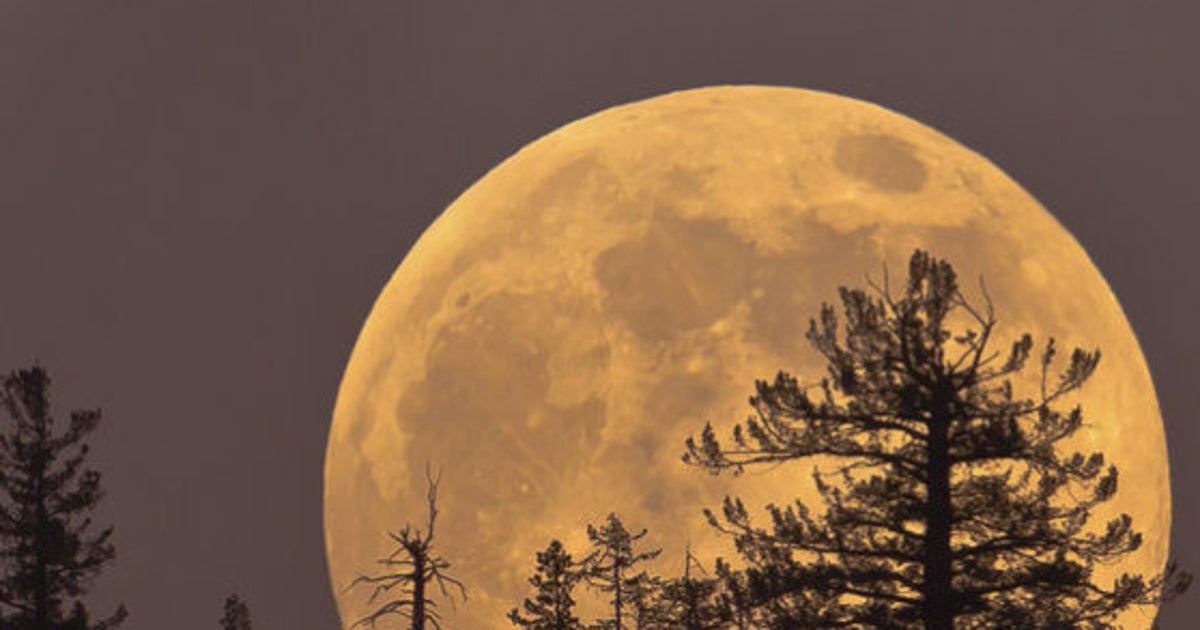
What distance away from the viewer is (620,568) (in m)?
30.4

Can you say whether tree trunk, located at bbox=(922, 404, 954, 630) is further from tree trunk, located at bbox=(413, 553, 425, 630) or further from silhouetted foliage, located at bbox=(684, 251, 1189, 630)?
tree trunk, located at bbox=(413, 553, 425, 630)

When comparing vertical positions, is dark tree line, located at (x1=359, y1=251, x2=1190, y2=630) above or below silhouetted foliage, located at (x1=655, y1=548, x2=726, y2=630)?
below

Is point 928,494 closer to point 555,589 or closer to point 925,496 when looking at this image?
point 925,496

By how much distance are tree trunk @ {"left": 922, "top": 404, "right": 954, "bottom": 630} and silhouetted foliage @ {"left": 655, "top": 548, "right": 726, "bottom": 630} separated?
201 inches

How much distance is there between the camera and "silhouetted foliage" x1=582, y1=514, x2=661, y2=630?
30.3 meters

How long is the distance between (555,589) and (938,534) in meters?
11.2

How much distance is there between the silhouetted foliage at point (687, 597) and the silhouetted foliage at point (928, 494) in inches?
166

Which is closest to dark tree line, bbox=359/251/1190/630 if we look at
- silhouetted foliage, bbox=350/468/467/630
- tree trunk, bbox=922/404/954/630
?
tree trunk, bbox=922/404/954/630

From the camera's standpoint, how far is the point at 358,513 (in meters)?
36.0

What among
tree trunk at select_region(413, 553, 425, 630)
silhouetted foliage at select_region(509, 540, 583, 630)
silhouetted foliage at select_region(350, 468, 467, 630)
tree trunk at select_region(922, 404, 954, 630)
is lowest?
tree trunk at select_region(922, 404, 954, 630)

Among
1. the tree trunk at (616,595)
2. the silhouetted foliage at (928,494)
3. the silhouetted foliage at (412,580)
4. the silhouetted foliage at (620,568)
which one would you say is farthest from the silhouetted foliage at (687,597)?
the silhouetted foliage at (928,494)

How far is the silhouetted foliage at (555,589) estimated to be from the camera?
2952 centimetres

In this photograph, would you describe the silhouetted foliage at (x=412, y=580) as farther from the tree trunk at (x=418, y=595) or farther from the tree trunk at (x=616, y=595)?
the tree trunk at (x=616, y=595)

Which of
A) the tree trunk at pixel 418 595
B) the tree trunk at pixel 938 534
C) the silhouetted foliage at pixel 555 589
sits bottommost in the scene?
the tree trunk at pixel 938 534
